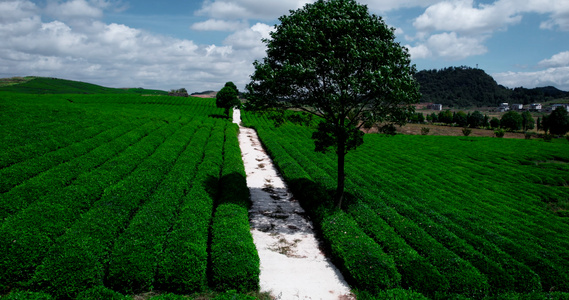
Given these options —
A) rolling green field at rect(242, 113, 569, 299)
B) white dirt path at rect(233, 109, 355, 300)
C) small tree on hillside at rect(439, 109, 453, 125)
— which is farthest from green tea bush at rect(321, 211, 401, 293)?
small tree on hillside at rect(439, 109, 453, 125)

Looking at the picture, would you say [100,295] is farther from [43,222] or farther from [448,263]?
[448,263]

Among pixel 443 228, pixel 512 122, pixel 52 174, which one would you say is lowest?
pixel 443 228

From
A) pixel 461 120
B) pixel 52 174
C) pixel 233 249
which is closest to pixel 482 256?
pixel 233 249

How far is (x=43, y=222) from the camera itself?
454 inches

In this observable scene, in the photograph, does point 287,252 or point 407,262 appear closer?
point 407,262

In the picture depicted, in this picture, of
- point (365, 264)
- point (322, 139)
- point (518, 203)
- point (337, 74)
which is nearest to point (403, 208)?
point (322, 139)

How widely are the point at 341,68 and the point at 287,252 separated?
9.26 meters

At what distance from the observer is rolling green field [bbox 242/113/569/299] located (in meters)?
11.0

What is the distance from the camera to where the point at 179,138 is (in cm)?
3120

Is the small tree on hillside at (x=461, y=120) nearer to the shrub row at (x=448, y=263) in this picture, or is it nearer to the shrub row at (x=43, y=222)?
the shrub row at (x=448, y=263)

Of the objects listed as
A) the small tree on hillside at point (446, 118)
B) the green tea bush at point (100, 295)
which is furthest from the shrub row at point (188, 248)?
the small tree on hillside at point (446, 118)

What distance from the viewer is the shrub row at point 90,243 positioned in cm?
A: 929

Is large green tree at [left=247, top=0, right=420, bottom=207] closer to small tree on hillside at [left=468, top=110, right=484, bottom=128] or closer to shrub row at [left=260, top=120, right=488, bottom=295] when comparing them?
shrub row at [left=260, top=120, right=488, bottom=295]

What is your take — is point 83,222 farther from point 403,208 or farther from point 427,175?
point 427,175
